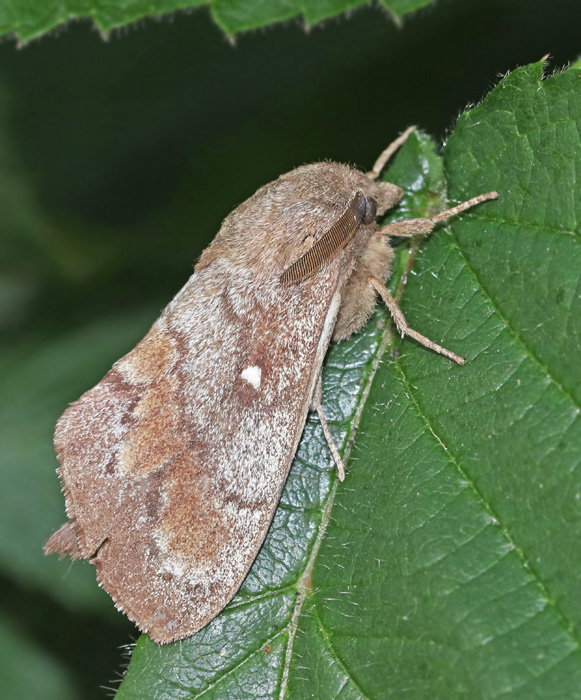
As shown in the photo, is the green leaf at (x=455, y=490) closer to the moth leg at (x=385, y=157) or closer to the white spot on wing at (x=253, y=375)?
the white spot on wing at (x=253, y=375)

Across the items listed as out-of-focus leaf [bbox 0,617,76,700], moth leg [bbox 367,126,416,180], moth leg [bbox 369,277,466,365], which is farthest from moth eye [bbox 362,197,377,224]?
out-of-focus leaf [bbox 0,617,76,700]

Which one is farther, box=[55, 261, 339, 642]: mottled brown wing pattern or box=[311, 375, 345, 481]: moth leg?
box=[311, 375, 345, 481]: moth leg

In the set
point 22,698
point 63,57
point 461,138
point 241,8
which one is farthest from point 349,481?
point 63,57

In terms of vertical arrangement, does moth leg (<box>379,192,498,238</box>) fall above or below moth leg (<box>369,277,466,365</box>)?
above

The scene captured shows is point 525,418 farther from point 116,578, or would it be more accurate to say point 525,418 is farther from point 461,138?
point 116,578

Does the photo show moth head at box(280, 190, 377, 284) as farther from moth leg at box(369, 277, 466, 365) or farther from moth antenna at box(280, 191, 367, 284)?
moth leg at box(369, 277, 466, 365)

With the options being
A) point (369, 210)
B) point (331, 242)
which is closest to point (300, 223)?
point (331, 242)
